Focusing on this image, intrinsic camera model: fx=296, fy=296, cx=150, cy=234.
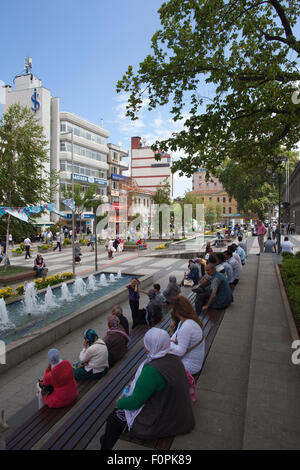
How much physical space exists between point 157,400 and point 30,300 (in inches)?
348

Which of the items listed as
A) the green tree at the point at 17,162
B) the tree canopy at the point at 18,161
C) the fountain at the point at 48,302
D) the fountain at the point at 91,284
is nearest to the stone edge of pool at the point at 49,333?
the fountain at the point at 48,302

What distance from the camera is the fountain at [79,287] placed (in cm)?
1239

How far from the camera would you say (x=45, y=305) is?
10.6 m

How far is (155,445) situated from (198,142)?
7.81 metres

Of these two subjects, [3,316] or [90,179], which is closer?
[3,316]

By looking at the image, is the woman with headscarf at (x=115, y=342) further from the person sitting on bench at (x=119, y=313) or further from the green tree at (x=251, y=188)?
the green tree at (x=251, y=188)

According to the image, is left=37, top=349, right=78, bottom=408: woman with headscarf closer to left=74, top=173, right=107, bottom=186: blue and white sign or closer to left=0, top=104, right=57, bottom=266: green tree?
left=0, top=104, right=57, bottom=266: green tree

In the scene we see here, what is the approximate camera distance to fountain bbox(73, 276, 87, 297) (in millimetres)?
12393

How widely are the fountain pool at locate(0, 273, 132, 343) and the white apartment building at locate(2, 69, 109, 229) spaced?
1113 inches

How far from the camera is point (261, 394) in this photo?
3658mm

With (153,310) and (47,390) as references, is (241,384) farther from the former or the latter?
(153,310)
